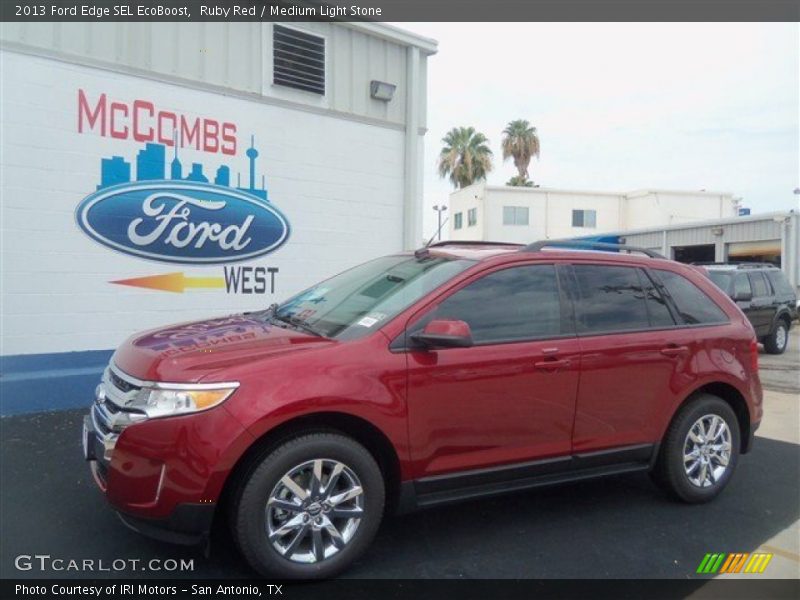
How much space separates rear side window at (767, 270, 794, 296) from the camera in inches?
526

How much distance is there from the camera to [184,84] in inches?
289

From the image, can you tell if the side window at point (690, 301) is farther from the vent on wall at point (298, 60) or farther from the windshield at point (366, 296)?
the vent on wall at point (298, 60)

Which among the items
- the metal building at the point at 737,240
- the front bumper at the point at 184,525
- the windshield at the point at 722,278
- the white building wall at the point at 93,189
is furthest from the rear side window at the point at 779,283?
the front bumper at the point at 184,525

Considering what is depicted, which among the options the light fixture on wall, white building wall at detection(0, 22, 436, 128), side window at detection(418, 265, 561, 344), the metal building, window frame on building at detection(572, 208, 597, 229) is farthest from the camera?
window frame on building at detection(572, 208, 597, 229)

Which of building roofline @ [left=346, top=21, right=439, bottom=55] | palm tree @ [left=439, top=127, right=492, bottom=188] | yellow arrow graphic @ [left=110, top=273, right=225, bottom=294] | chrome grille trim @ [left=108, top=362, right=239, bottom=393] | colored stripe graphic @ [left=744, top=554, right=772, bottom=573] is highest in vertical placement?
palm tree @ [left=439, top=127, right=492, bottom=188]

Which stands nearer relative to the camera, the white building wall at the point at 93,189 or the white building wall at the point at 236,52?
the white building wall at the point at 93,189

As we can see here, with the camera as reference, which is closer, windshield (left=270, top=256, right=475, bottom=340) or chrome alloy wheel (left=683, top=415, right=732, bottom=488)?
windshield (left=270, top=256, right=475, bottom=340)

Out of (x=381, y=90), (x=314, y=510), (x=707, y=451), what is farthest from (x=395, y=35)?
(x=314, y=510)

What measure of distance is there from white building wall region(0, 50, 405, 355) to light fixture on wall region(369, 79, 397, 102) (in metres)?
0.52

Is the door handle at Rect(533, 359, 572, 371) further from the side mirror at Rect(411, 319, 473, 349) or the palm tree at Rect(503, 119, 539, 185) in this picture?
the palm tree at Rect(503, 119, 539, 185)

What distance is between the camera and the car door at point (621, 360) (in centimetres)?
406

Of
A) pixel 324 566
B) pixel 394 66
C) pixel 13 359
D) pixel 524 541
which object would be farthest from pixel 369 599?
pixel 394 66

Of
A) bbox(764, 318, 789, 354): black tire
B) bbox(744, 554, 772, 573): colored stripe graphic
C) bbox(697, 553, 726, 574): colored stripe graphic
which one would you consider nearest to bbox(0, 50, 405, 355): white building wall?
bbox(697, 553, 726, 574): colored stripe graphic

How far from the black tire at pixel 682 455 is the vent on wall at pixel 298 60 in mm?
6143
